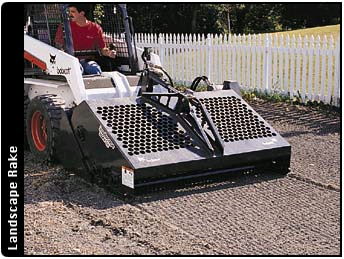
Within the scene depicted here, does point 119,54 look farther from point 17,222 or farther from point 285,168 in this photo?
point 17,222

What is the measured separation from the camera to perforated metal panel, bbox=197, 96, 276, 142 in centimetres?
655

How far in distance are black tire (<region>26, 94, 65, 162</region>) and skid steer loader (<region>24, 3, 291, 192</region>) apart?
12mm

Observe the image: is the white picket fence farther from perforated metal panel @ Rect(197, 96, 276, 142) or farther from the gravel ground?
the gravel ground

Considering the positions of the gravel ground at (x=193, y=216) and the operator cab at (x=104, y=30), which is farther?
the operator cab at (x=104, y=30)

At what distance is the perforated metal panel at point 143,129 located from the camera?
5.96m

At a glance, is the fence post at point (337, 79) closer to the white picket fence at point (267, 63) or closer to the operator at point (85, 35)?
the white picket fence at point (267, 63)

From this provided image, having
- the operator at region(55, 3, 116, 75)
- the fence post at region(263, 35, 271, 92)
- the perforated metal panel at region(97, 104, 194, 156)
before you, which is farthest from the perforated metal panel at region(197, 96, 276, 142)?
the fence post at region(263, 35, 271, 92)

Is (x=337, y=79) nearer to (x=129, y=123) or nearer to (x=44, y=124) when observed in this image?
(x=129, y=123)

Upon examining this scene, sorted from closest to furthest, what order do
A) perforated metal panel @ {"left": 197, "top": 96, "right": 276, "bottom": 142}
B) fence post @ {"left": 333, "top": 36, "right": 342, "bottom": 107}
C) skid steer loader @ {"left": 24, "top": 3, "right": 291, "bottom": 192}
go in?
skid steer loader @ {"left": 24, "top": 3, "right": 291, "bottom": 192} < perforated metal panel @ {"left": 197, "top": 96, "right": 276, "bottom": 142} < fence post @ {"left": 333, "top": 36, "right": 342, "bottom": 107}

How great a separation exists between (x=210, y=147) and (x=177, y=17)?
21.9 m

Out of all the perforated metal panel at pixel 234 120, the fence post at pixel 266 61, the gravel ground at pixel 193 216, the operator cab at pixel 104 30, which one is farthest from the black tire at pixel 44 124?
the fence post at pixel 266 61

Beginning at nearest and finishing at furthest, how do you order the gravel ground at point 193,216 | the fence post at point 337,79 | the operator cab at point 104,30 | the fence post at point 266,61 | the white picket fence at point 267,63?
the gravel ground at point 193,216
the operator cab at point 104,30
the fence post at point 337,79
the white picket fence at point 267,63
the fence post at point 266,61

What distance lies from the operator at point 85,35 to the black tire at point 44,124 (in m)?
0.76

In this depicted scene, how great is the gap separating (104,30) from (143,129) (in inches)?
99.3
